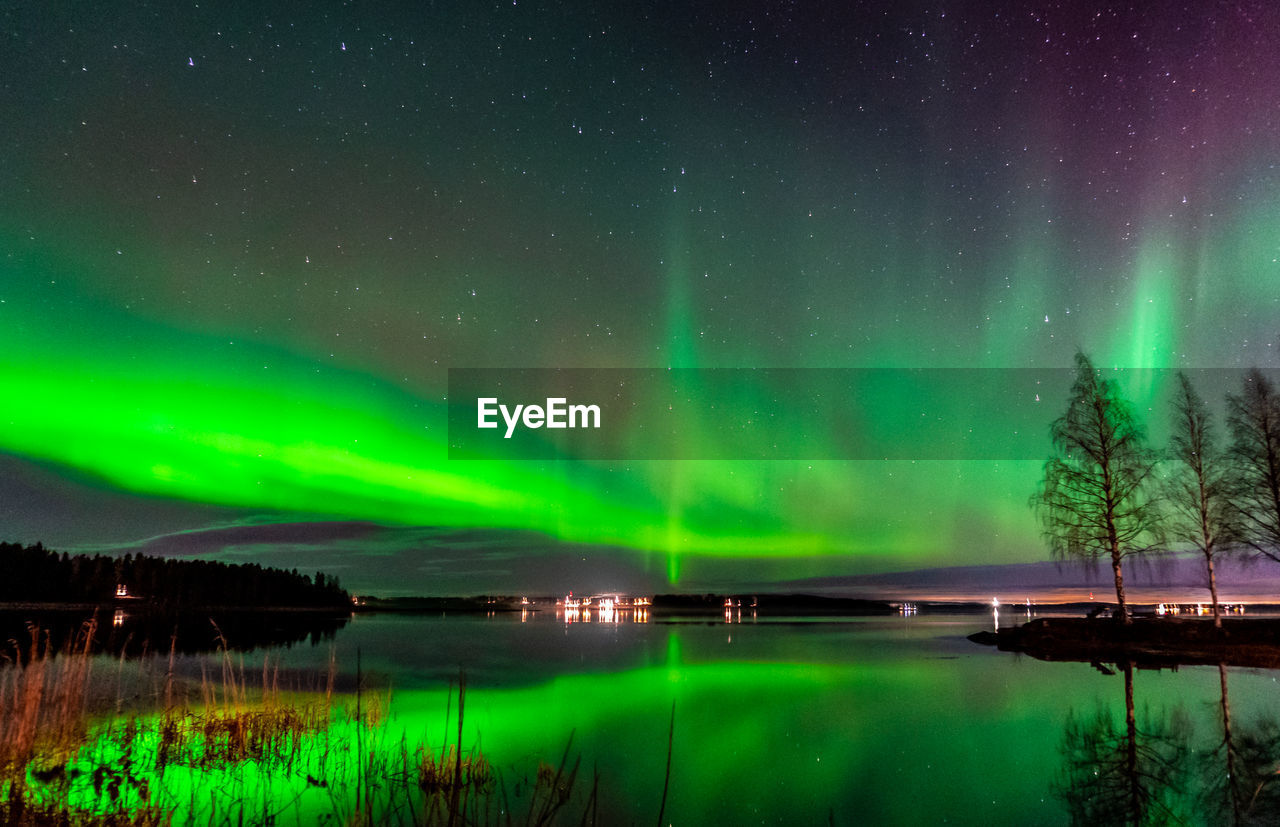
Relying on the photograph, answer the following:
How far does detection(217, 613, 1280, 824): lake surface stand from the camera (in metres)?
12.0

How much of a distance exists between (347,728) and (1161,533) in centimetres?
3319

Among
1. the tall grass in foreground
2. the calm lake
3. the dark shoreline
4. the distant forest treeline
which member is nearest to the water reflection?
the calm lake


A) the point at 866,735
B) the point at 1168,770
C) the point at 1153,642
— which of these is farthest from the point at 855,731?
the point at 1153,642

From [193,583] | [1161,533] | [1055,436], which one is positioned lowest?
[193,583]

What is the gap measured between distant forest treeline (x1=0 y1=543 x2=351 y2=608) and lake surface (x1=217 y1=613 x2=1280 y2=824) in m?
133

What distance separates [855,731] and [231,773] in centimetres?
1312

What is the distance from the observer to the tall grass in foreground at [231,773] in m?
9.66

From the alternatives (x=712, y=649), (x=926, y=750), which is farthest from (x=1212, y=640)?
(x=712, y=649)

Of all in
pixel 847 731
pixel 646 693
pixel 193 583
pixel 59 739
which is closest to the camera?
pixel 59 739

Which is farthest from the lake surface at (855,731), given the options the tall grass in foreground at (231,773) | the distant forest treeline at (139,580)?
the distant forest treeline at (139,580)

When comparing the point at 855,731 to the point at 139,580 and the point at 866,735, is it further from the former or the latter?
the point at 139,580

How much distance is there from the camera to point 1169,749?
1454 centimetres

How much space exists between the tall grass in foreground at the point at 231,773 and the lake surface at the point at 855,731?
65.2 inches

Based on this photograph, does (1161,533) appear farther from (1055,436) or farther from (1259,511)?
(1055,436)
